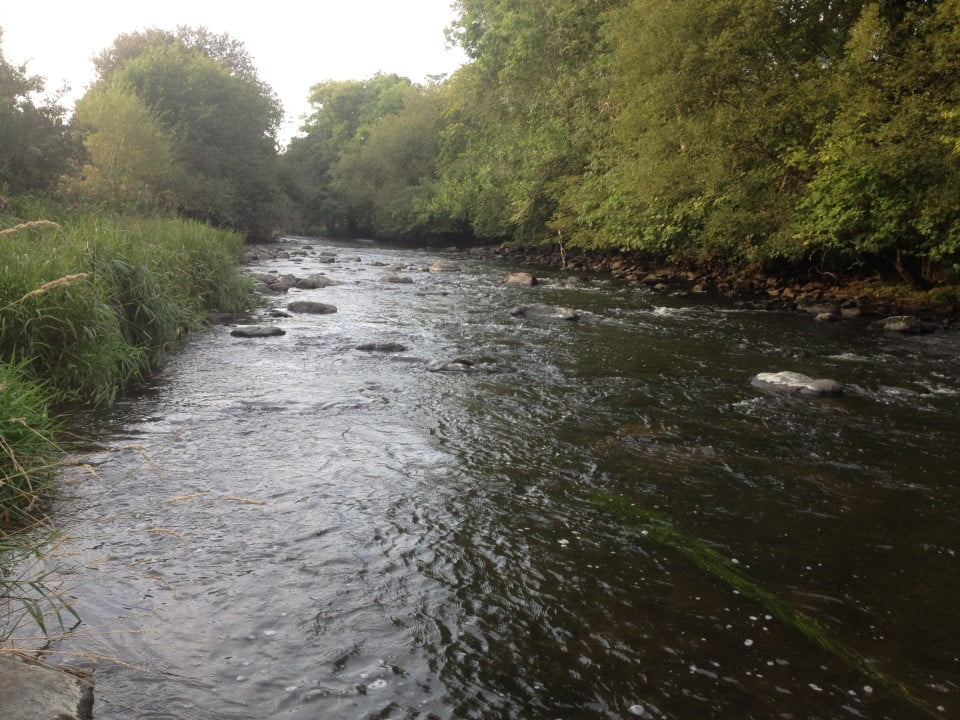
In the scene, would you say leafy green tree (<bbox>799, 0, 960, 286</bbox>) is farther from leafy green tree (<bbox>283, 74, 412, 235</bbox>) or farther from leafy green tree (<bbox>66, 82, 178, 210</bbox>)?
leafy green tree (<bbox>283, 74, 412, 235</bbox>)

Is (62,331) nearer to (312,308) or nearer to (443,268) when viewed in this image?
(312,308)

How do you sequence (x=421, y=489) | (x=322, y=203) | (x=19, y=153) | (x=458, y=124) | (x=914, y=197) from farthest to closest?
(x=322, y=203) < (x=458, y=124) < (x=19, y=153) < (x=914, y=197) < (x=421, y=489)

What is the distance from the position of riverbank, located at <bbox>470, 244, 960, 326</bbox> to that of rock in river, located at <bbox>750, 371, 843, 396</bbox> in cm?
782

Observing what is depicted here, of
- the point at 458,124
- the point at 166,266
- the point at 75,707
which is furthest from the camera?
the point at 458,124

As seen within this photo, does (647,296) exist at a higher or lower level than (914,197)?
lower

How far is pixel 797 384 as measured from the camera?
9727mm

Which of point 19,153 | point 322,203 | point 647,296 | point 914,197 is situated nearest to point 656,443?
point 914,197

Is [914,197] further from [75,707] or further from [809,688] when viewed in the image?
[75,707]

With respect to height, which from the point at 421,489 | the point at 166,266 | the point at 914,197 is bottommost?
the point at 421,489

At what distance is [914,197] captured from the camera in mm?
14852

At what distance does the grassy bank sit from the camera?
5.49m

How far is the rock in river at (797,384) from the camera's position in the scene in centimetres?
956

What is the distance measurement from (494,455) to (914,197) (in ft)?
40.8

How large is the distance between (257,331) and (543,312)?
626cm
